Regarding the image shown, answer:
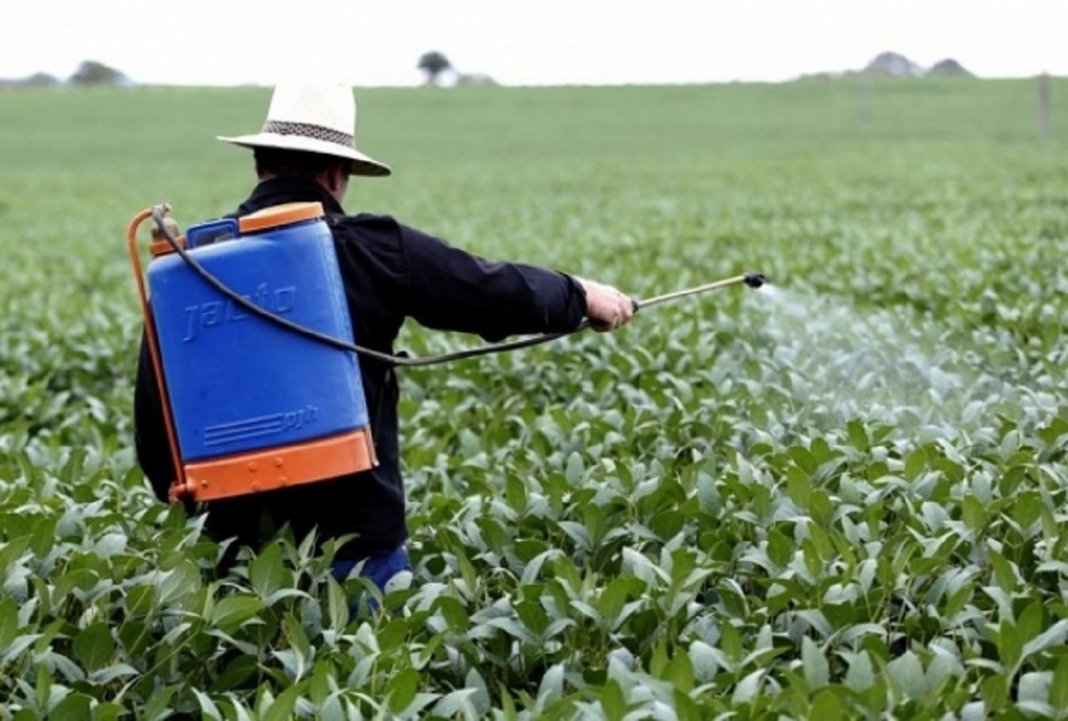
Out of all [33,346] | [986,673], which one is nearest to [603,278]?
[33,346]

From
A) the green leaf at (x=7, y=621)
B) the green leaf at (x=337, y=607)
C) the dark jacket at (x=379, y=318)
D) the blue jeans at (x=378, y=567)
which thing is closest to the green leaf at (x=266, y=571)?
the green leaf at (x=337, y=607)

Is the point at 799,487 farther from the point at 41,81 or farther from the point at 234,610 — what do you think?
the point at 41,81

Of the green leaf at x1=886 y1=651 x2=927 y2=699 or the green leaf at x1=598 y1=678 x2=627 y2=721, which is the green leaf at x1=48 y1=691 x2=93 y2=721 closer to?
the green leaf at x1=598 y1=678 x2=627 y2=721

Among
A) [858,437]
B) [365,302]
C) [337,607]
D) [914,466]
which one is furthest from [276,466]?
[858,437]

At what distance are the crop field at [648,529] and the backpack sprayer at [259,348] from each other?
0.25 metres

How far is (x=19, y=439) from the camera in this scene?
20.4 feet

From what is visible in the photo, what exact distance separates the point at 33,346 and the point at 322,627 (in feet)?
19.2

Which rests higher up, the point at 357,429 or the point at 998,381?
the point at 357,429

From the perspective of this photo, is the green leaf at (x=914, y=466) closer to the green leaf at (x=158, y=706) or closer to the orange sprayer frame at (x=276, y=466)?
the orange sprayer frame at (x=276, y=466)

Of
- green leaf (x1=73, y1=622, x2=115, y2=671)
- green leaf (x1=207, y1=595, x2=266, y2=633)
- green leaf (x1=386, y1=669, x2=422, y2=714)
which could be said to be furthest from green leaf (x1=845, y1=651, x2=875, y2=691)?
green leaf (x1=73, y1=622, x2=115, y2=671)

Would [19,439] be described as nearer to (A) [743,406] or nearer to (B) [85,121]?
(A) [743,406]

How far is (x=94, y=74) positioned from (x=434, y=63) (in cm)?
2341

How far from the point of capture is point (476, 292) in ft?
12.2

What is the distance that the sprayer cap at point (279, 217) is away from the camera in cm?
341
